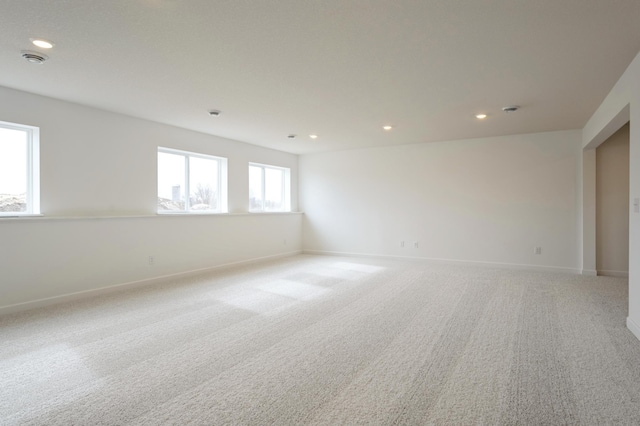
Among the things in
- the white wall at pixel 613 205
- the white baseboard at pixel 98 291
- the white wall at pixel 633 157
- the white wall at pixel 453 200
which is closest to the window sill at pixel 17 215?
the white baseboard at pixel 98 291

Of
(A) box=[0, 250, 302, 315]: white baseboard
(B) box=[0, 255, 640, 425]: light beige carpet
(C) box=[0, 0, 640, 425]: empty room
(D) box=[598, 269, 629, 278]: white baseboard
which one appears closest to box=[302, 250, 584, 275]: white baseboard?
(C) box=[0, 0, 640, 425]: empty room

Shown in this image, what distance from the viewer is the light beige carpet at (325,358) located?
1.89 m

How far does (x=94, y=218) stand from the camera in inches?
169

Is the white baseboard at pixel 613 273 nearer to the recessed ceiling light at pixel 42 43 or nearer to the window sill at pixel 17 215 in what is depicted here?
the recessed ceiling light at pixel 42 43

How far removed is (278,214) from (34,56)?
5.01m

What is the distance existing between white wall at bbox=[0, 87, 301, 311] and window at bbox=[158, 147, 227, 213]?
0.21 metres

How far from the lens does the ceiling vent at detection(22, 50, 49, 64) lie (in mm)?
2785

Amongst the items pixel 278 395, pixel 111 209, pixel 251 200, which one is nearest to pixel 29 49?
pixel 111 209

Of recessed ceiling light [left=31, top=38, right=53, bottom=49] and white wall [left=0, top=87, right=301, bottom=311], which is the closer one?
recessed ceiling light [left=31, top=38, right=53, bottom=49]

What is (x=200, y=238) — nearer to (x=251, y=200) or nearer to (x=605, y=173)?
(x=251, y=200)


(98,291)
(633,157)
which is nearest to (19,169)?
(98,291)

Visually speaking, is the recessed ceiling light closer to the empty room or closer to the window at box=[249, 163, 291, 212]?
the empty room

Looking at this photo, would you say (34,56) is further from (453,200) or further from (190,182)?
(453,200)

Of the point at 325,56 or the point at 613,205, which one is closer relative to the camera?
the point at 325,56
